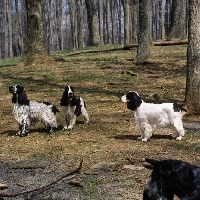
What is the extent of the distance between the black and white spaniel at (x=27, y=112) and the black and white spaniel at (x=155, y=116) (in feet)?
6.99

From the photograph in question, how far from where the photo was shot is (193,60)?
34.4ft

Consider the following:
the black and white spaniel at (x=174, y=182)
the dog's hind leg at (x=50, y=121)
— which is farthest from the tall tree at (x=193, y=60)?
the black and white spaniel at (x=174, y=182)

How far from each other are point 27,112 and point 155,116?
3.16 meters

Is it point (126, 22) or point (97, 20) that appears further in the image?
point (97, 20)

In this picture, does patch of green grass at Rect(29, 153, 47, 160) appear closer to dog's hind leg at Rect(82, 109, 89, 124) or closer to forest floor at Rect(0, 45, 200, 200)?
forest floor at Rect(0, 45, 200, 200)

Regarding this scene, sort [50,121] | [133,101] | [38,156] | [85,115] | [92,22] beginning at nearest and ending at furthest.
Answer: [38,156]
[133,101]
[50,121]
[85,115]
[92,22]

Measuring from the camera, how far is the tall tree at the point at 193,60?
1034 centimetres

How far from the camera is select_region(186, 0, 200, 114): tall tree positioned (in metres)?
10.3

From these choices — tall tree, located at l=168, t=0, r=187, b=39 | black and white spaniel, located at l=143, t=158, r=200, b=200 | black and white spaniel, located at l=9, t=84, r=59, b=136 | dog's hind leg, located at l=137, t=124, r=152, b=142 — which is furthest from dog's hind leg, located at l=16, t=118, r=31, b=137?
tall tree, located at l=168, t=0, r=187, b=39

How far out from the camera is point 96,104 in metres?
12.7

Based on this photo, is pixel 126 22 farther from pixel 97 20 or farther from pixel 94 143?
pixel 94 143

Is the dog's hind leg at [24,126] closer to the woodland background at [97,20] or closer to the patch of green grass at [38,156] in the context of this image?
the patch of green grass at [38,156]

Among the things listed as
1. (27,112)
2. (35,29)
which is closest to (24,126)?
(27,112)

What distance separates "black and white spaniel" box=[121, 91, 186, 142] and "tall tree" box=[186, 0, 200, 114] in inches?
91.5
